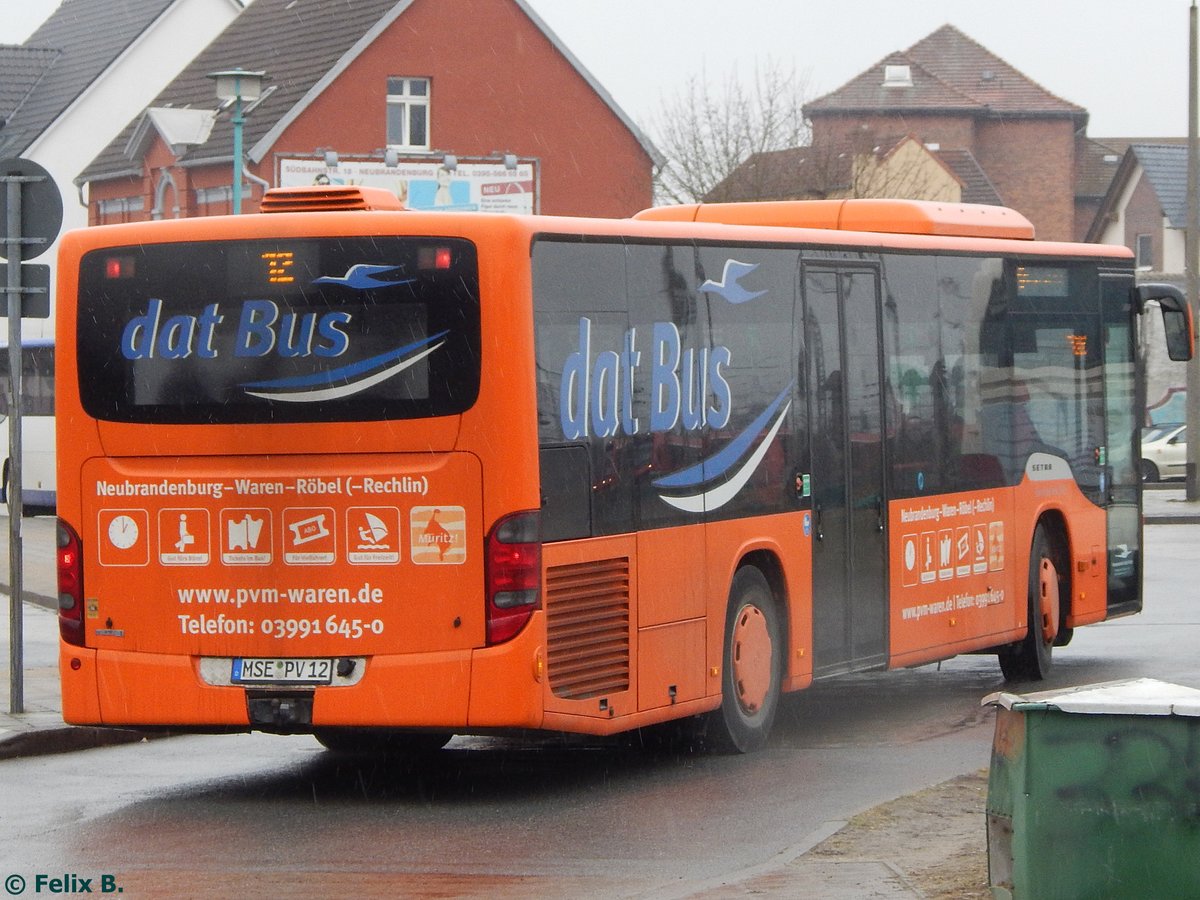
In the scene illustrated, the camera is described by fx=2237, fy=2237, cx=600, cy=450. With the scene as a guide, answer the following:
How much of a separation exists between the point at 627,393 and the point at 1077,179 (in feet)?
297

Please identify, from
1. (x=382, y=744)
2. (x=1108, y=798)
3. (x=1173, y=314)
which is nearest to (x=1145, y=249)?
(x=1173, y=314)

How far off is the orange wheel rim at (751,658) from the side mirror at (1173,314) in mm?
5342

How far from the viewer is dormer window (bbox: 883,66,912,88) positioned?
9131cm

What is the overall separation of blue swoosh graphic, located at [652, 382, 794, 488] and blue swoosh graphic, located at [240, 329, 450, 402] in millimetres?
1549

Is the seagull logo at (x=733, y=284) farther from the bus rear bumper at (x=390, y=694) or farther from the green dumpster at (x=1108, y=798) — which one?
the green dumpster at (x=1108, y=798)

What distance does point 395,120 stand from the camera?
1976 inches

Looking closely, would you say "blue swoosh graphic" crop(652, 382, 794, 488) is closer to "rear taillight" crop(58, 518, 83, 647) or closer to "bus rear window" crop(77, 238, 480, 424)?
"bus rear window" crop(77, 238, 480, 424)

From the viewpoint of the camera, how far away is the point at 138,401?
10188mm

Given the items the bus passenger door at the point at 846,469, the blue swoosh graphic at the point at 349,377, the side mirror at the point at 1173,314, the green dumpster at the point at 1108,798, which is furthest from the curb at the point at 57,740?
the side mirror at the point at 1173,314

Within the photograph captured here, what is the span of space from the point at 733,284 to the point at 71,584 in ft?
12.1

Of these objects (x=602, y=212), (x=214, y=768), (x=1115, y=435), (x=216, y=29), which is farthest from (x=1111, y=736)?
(x=216, y=29)

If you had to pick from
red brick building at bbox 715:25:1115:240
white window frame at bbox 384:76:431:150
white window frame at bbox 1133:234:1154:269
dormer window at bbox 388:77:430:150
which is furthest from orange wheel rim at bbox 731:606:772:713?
red brick building at bbox 715:25:1115:240

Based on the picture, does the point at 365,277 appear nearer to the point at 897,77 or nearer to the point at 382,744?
the point at 382,744

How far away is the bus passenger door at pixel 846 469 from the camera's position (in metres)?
12.4
